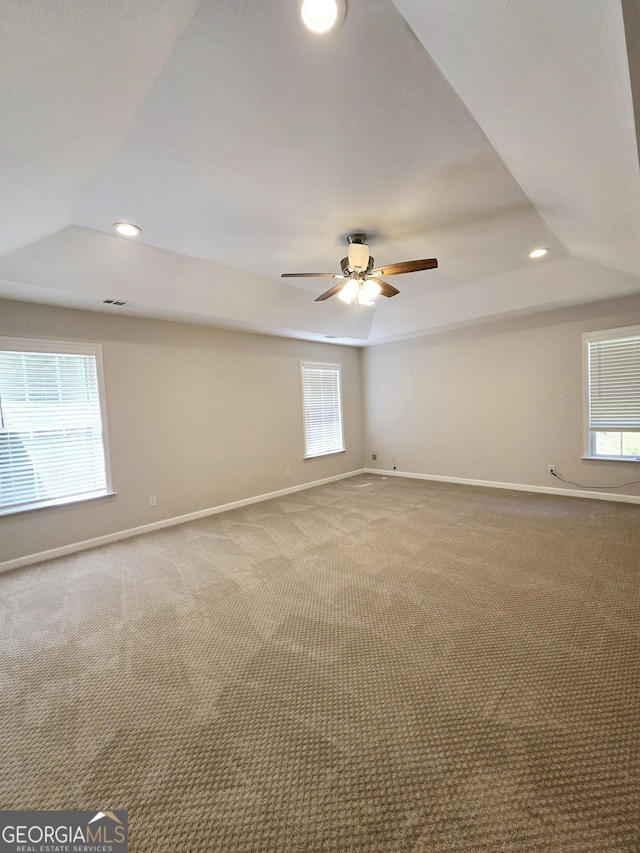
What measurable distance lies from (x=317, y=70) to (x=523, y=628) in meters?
3.11

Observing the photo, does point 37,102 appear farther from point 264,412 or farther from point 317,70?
point 264,412

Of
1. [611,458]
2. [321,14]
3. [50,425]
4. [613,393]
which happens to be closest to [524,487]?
[611,458]

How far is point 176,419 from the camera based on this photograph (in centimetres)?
440

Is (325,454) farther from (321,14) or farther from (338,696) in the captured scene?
(321,14)

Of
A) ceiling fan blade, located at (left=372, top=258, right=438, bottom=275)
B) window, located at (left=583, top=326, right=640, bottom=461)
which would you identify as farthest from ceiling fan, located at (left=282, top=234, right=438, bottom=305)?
window, located at (left=583, top=326, right=640, bottom=461)

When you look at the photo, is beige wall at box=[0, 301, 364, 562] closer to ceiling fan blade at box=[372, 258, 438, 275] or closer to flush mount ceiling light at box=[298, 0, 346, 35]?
ceiling fan blade at box=[372, 258, 438, 275]

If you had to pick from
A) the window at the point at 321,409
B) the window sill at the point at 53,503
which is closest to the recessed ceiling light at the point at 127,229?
the window sill at the point at 53,503

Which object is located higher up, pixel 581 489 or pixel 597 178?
pixel 597 178

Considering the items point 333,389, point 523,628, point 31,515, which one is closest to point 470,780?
point 523,628

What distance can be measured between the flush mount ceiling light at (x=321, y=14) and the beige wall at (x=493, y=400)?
4593mm

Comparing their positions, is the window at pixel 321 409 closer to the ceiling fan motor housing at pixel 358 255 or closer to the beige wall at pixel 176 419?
the beige wall at pixel 176 419

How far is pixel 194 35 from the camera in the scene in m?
1.38

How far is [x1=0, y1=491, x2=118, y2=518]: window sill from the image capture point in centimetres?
330

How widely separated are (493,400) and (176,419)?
14.9ft
